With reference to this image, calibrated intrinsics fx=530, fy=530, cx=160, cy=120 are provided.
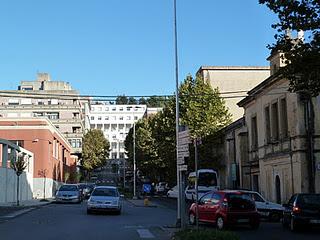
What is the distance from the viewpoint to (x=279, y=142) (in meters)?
38.7

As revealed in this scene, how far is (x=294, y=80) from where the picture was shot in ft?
48.8

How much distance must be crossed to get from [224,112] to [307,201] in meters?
36.6

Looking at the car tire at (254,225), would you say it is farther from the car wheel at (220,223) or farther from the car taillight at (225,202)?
the car taillight at (225,202)

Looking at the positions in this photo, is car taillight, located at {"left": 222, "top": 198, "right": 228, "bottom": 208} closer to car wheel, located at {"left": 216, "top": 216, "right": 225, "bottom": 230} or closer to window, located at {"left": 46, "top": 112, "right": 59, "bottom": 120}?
car wheel, located at {"left": 216, "top": 216, "right": 225, "bottom": 230}

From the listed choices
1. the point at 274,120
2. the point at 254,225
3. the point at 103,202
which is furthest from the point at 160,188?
the point at 254,225

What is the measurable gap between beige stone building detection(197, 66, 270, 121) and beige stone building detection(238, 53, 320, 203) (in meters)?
20.3

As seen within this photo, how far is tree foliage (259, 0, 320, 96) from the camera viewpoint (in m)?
13.2

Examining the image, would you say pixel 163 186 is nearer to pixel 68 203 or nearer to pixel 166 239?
pixel 68 203

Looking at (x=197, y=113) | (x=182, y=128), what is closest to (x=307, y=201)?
(x=182, y=128)

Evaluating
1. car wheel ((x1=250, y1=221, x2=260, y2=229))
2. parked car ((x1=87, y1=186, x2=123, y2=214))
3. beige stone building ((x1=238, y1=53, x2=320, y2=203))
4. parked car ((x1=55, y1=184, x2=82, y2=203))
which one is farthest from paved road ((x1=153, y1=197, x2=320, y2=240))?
parked car ((x1=55, y1=184, x2=82, y2=203))

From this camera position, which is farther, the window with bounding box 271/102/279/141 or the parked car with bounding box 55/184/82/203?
the parked car with bounding box 55/184/82/203

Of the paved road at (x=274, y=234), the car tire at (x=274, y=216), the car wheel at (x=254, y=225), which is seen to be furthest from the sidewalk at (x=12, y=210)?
the car tire at (x=274, y=216)

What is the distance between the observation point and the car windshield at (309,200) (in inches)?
806

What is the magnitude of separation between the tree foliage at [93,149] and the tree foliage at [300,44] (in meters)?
92.8
